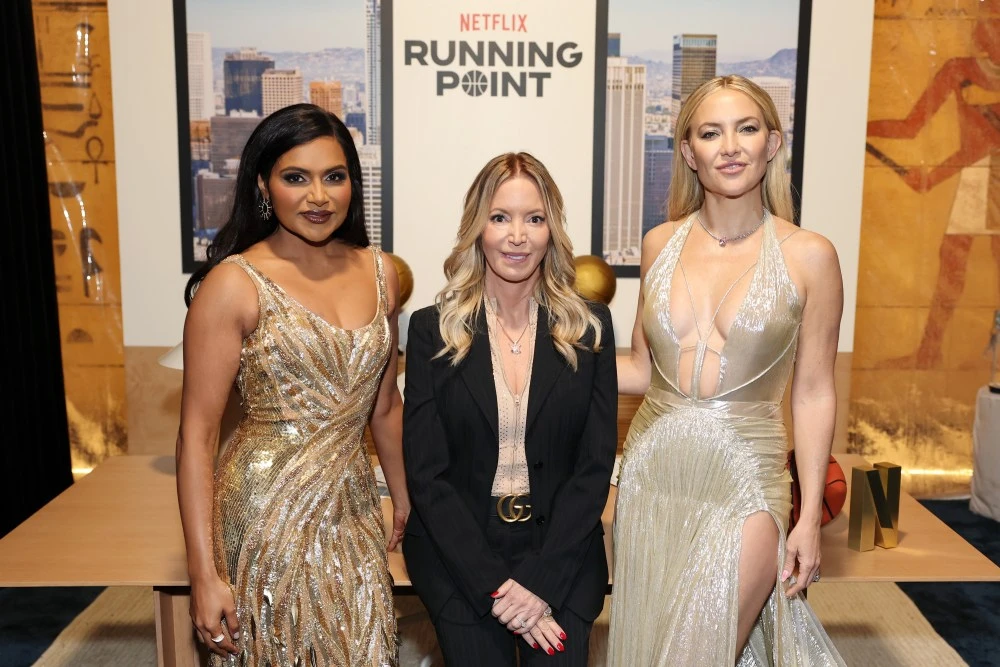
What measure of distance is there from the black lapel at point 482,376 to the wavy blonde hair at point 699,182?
0.63 m

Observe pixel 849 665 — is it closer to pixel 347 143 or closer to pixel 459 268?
pixel 459 268

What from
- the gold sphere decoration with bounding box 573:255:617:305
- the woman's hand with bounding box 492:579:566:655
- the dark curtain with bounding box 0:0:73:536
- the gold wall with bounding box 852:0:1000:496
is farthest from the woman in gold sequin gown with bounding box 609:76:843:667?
the dark curtain with bounding box 0:0:73:536

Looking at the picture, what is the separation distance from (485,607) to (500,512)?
0.22 meters

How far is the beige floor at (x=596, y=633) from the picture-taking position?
3504 millimetres

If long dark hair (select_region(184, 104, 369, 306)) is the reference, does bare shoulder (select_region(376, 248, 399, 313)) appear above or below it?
below

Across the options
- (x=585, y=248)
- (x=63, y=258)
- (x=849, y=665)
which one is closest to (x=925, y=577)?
(x=849, y=665)

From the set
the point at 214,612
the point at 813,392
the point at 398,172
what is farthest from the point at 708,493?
the point at 398,172

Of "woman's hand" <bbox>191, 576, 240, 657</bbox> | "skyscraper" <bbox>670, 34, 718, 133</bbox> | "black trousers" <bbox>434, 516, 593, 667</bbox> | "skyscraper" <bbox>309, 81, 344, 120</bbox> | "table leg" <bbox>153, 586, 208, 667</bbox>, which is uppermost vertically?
"skyscraper" <bbox>670, 34, 718, 133</bbox>

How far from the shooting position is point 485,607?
2.27m

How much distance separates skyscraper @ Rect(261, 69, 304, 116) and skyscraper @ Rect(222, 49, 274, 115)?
2 centimetres

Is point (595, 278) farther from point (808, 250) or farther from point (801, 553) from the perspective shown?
point (801, 553)

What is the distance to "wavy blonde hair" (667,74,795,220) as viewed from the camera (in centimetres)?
233

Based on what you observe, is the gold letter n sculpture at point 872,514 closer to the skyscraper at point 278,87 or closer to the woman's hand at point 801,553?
the woman's hand at point 801,553

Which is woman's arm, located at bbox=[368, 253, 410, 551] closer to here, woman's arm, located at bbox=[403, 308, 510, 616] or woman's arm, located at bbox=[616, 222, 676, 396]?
woman's arm, located at bbox=[403, 308, 510, 616]
